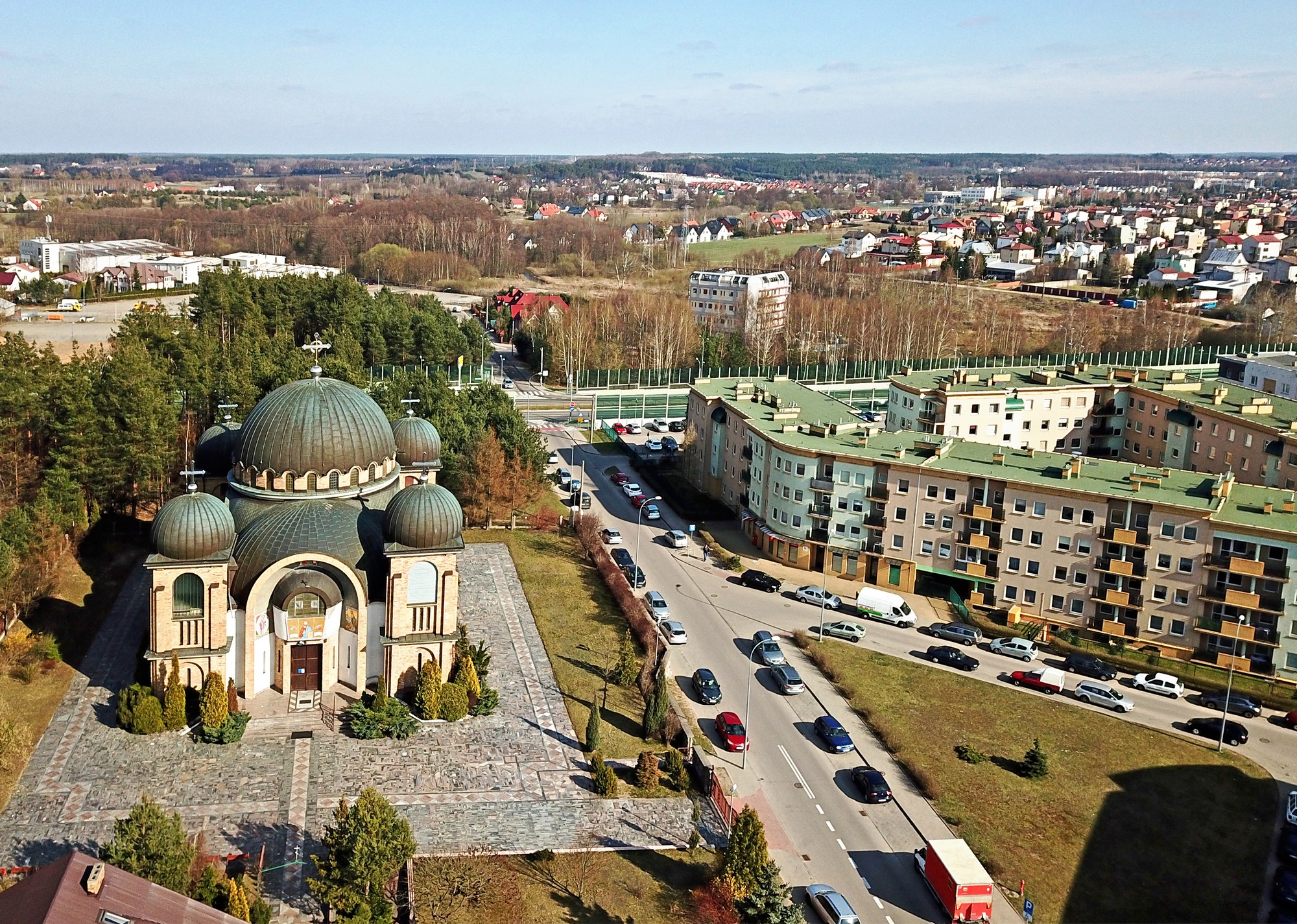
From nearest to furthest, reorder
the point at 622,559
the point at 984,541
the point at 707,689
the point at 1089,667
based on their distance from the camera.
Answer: the point at 707,689 < the point at 1089,667 < the point at 984,541 < the point at 622,559

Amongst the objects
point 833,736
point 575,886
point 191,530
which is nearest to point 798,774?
point 833,736

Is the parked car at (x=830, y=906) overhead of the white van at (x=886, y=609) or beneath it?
beneath

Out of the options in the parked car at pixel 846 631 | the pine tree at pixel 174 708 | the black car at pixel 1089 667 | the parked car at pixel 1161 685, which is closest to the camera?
the pine tree at pixel 174 708

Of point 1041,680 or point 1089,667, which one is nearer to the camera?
point 1041,680

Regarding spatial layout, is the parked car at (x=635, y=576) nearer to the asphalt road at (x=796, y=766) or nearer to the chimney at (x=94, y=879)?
the asphalt road at (x=796, y=766)

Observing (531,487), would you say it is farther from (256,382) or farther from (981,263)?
(981,263)

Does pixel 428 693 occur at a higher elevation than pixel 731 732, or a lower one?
higher

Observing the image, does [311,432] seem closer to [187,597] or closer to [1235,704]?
[187,597]

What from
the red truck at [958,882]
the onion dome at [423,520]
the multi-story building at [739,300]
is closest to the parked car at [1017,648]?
the red truck at [958,882]
